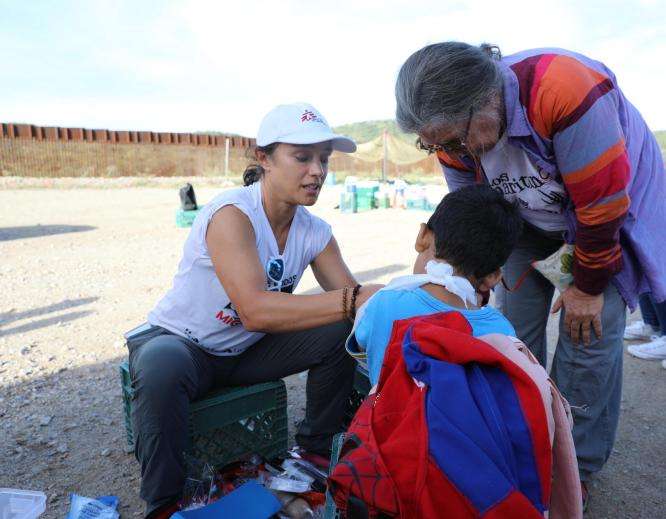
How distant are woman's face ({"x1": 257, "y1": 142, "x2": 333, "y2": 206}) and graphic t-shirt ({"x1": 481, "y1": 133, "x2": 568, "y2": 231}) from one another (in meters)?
0.71

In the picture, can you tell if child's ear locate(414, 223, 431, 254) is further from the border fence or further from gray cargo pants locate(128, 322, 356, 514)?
the border fence

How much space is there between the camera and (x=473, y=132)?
2.00m

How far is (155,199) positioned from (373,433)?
54.5 feet

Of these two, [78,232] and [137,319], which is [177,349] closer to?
[137,319]

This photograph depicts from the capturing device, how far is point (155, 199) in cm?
1691

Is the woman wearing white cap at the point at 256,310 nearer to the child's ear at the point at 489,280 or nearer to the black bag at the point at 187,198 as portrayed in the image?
the child's ear at the point at 489,280

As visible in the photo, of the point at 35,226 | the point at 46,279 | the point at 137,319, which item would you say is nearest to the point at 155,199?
the point at 35,226

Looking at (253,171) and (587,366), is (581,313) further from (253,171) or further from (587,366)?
(253,171)

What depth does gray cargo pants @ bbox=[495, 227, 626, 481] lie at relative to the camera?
232 cm

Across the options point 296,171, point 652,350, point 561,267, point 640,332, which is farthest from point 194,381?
point 640,332

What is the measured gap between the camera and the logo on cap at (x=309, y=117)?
2.39 m

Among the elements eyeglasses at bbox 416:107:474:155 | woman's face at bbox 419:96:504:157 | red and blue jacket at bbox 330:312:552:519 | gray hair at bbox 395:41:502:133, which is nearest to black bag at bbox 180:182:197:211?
eyeglasses at bbox 416:107:474:155

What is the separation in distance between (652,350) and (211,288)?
3.45 meters

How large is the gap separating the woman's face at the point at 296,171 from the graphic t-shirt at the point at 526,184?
27.8 inches
